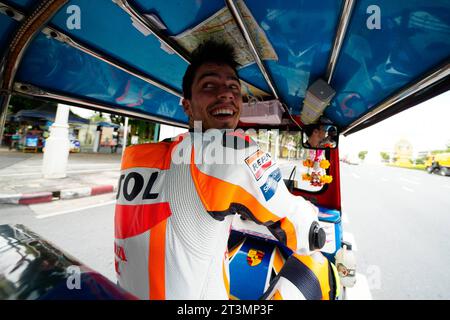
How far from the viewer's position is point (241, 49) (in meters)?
1.35

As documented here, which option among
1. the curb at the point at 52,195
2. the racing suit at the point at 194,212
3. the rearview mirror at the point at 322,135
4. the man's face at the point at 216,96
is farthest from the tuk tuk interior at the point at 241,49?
the curb at the point at 52,195

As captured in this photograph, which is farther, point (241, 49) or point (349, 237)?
point (349, 237)

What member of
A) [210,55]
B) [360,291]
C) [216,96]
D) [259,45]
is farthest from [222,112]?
[360,291]

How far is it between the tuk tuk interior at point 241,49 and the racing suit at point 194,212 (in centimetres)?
35

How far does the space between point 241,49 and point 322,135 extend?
1861 mm

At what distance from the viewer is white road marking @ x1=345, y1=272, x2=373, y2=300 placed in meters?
2.46

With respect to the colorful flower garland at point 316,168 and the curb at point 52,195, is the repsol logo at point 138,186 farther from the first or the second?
the curb at point 52,195

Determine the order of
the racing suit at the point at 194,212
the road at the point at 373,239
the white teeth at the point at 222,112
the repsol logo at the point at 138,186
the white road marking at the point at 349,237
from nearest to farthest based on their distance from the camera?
the racing suit at the point at 194,212 → the repsol logo at the point at 138,186 → the white teeth at the point at 222,112 → the road at the point at 373,239 → the white road marking at the point at 349,237

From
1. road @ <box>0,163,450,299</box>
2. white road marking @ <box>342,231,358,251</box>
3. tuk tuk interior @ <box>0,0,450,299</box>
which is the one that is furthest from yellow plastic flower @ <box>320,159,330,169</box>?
white road marking @ <box>342,231,358,251</box>

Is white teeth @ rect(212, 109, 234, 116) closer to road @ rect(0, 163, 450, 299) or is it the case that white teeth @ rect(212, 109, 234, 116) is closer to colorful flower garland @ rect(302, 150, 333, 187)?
colorful flower garland @ rect(302, 150, 333, 187)

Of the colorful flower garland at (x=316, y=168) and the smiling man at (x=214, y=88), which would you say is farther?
the colorful flower garland at (x=316, y=168)

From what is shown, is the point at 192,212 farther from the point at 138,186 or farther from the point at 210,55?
the point at 210,55

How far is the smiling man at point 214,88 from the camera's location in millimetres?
1221

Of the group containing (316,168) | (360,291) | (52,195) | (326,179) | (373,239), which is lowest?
(360,291)
